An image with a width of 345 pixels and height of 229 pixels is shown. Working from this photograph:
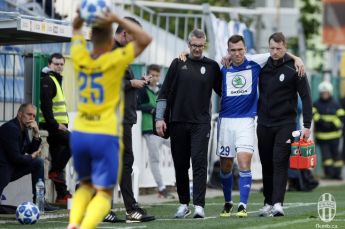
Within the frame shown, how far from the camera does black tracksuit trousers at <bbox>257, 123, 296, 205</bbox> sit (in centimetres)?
1273

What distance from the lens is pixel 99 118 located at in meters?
8.88

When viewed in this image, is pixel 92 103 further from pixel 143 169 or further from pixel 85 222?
pixel 143 169

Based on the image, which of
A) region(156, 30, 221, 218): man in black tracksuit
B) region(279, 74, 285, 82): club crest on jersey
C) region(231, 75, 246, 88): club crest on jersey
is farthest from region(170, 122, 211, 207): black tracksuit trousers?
region(279, 74, 285, 82): club crest on jersey

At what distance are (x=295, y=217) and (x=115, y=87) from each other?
447 cm

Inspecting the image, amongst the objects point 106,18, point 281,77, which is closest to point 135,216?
point 281,77

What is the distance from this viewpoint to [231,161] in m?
13.1

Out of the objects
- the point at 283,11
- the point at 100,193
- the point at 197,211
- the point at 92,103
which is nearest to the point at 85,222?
the point at 100,193

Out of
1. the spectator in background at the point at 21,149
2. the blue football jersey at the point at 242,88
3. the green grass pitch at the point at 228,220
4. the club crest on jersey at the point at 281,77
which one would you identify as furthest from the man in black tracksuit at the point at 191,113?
the spectator in background at the point at 21,149

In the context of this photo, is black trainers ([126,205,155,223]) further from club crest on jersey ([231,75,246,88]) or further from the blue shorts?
the blue shorts

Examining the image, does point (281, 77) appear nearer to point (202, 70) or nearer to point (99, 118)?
point (202, 70)

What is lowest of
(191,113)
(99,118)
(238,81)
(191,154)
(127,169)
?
(127,169)

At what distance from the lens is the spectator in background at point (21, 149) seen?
13.2 m

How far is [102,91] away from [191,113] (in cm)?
381

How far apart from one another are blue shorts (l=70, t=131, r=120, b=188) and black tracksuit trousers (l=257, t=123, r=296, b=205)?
13.7ft
